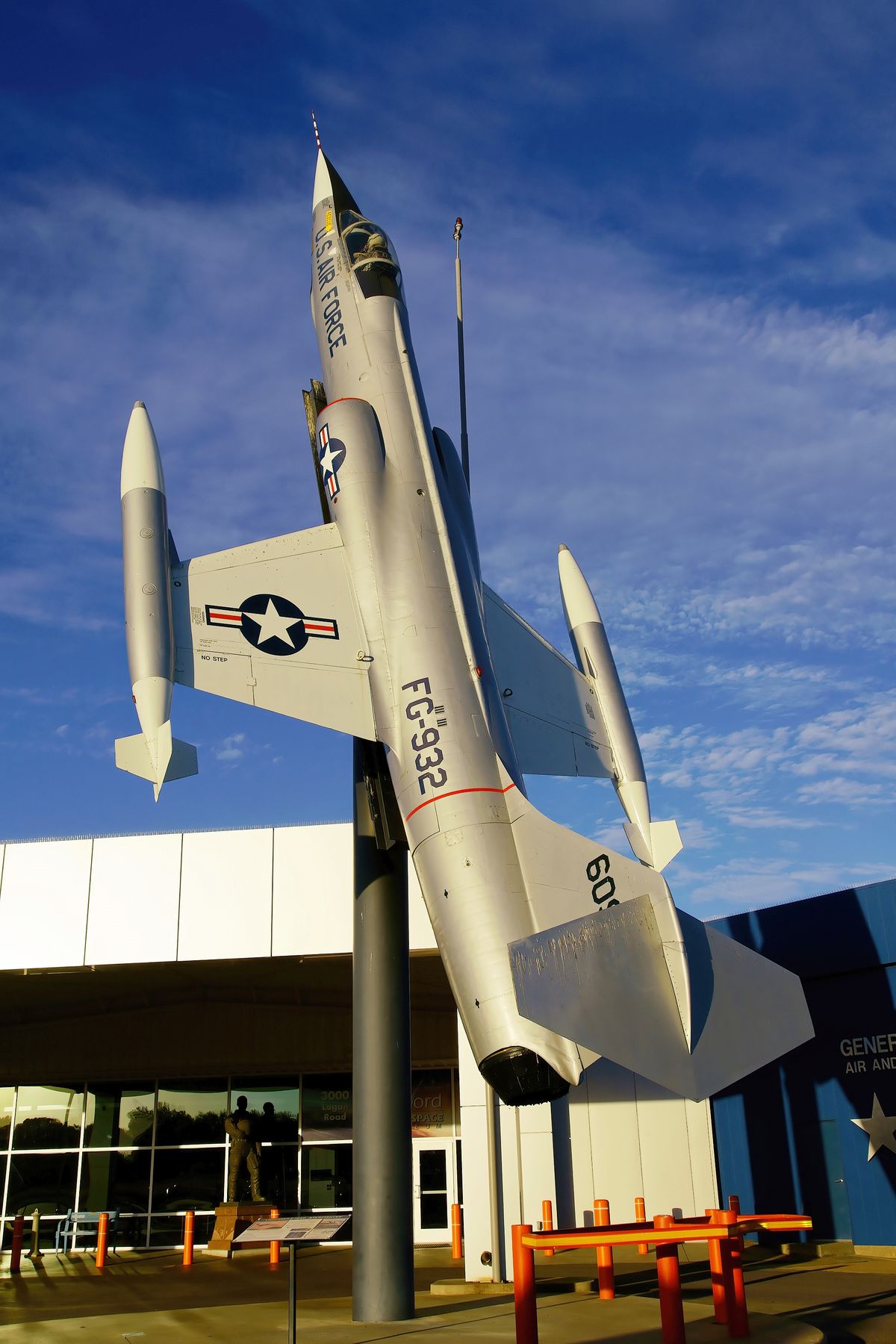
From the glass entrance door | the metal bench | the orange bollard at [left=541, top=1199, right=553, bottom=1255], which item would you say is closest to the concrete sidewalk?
the orange bollard at [left=541, top=1199, right=553, bottom=1255]

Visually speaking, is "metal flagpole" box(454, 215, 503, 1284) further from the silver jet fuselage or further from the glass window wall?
the glass window wall

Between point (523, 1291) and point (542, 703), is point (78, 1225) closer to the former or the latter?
point (542, 703)

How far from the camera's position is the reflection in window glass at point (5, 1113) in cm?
2286

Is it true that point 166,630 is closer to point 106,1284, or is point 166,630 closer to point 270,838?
point 270,838

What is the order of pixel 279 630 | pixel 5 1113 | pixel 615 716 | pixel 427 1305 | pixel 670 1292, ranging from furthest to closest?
pixel 5 1113
pixel 615 716
pixel 427 1305
pixel 279 630
pixel 670 1292

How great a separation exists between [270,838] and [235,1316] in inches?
301

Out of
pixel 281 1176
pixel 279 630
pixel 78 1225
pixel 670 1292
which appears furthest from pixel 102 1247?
pixel 670 1292

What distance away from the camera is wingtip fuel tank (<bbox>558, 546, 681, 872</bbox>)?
417 inches

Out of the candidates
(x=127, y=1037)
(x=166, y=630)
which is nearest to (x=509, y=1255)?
(x=166, y=630)

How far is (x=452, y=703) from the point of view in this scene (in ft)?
31.8

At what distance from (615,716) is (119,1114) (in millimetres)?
16702

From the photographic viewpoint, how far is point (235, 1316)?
10.1 metres

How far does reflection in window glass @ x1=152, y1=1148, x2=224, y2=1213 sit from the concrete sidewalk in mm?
3968

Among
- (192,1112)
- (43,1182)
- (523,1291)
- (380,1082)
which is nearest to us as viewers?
(523,1291)
